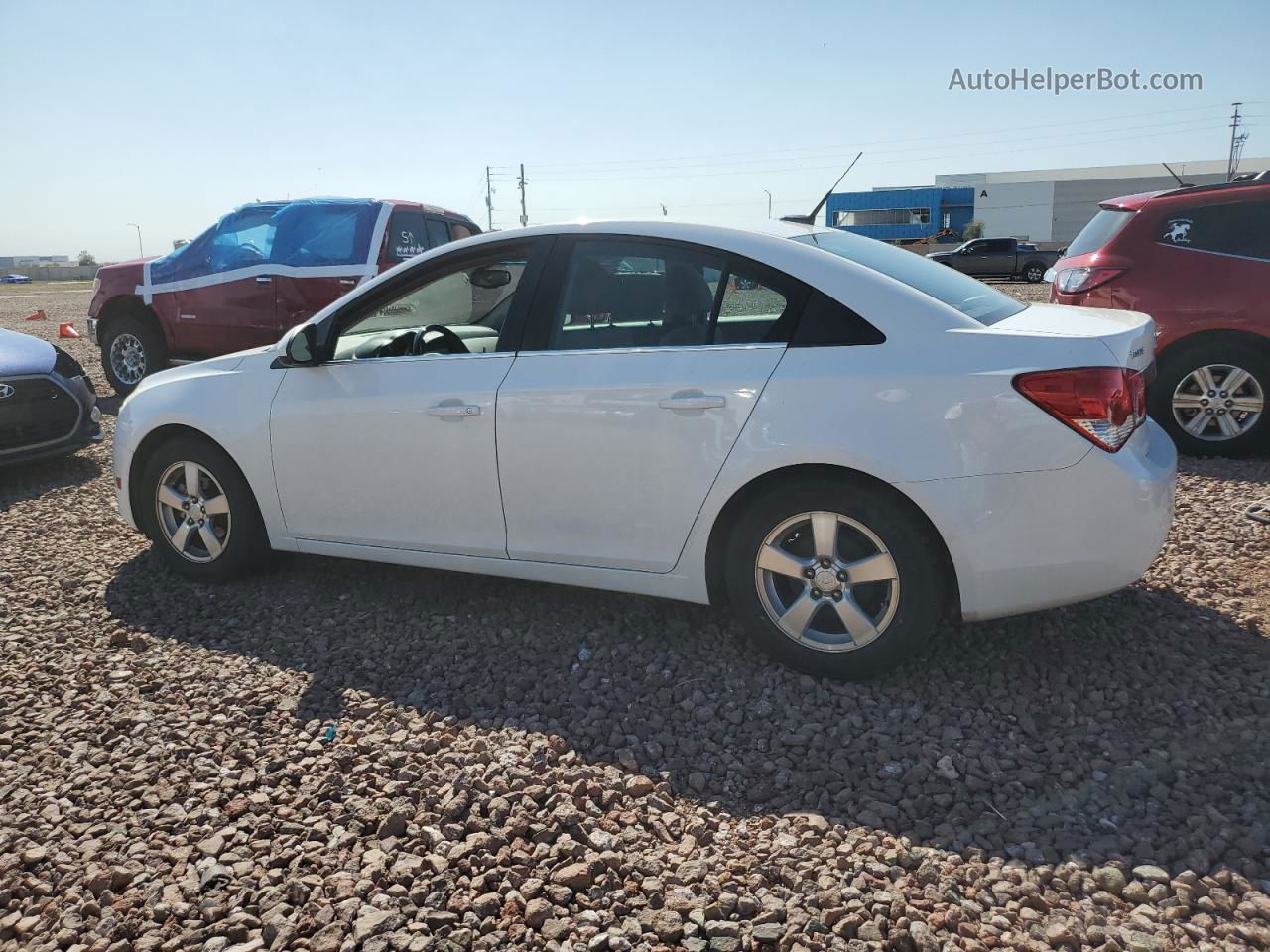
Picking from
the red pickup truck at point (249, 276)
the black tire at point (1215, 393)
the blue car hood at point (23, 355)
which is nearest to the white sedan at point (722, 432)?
the blue car hood at point (23, 355)

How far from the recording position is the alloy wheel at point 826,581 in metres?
3.36

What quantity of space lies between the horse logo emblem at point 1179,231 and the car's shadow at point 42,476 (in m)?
7.77

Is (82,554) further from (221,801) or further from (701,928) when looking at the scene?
(701,928)

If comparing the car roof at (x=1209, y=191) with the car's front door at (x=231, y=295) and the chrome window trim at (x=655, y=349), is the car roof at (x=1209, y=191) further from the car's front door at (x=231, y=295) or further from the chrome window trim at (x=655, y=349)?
the car's front door at (x=231, y=295)

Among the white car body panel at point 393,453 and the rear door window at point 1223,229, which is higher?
the rear door window at point 1223,229

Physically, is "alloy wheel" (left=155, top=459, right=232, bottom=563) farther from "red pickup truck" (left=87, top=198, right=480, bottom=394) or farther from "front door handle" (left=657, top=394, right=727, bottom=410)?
"red pickup truck" (left=87, top=198, right=480, bottom=394)

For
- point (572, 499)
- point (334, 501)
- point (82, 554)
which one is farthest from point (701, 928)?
point (82, 554)

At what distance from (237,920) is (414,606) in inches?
81.5

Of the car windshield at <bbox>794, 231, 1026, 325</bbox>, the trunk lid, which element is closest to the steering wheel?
the car windshield at <bbox>794, 231, 1026, 325</bbox>

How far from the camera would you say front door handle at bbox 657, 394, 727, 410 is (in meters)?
3.45

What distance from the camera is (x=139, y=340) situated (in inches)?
408

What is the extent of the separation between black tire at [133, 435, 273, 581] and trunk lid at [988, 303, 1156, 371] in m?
3.32

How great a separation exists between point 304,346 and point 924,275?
2.58 metres

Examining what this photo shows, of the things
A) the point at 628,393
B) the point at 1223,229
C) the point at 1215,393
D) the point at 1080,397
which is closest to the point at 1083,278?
the point at 1223,229
